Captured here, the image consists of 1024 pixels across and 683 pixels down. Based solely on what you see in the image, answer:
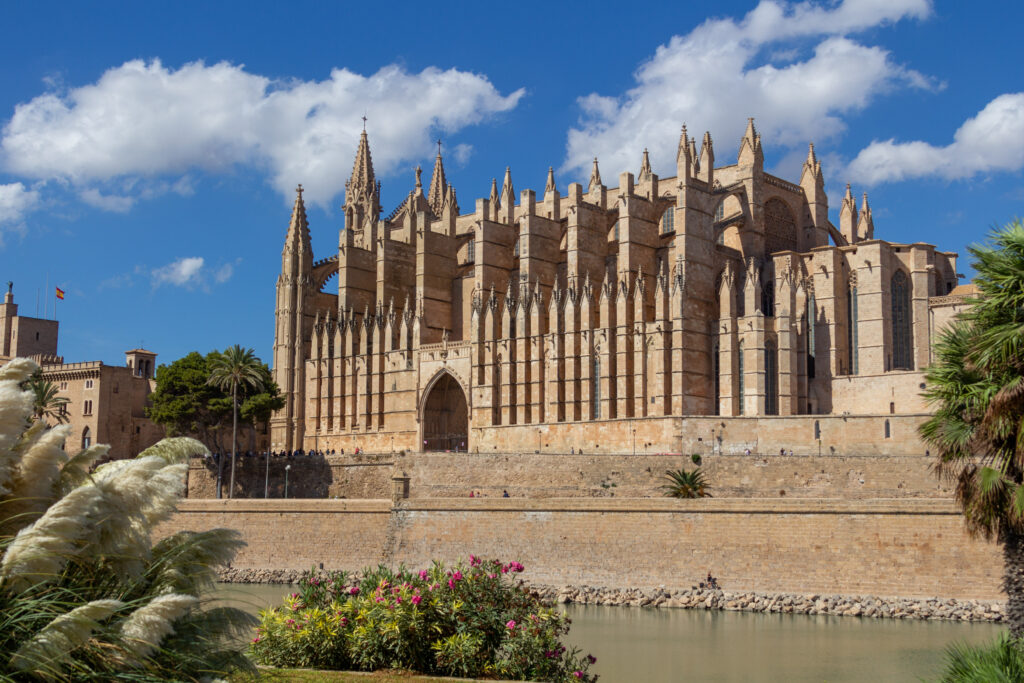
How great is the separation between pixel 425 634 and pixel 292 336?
42140 mm

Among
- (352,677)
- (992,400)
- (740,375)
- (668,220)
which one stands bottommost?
(352,677)

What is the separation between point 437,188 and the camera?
2815 inches

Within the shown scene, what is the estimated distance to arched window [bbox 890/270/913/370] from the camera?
41344mm

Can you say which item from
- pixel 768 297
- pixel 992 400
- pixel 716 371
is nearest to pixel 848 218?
pixel 768 297

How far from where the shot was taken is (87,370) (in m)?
49.7

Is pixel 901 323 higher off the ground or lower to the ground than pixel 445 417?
higher

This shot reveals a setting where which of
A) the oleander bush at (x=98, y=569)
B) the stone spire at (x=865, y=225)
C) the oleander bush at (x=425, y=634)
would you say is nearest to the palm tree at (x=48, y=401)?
the oleander bush at (x=425, y=634)

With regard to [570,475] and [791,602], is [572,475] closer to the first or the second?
[570,475]

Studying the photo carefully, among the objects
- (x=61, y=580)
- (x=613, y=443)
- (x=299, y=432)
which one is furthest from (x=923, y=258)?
(x=61, y=580)

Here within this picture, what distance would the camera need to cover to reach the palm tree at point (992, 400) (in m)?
12.3

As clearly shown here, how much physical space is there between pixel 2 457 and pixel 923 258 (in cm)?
3957

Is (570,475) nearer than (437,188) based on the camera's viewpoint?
Yes

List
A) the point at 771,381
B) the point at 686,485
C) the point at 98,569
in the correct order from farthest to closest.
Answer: the point at 771,381
the point at 686,485
the point at 98,569

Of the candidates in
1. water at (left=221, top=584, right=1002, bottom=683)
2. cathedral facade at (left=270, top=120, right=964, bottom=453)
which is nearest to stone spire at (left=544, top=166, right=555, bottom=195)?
cathedral facade at (left=270, top=120, right=964, bottom=453)
